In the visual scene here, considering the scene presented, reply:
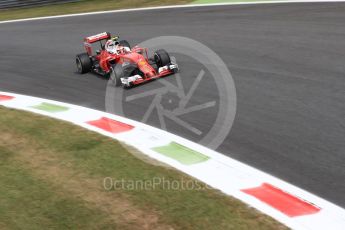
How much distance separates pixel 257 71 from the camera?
10055mm

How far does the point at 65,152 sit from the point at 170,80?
385 centimetres

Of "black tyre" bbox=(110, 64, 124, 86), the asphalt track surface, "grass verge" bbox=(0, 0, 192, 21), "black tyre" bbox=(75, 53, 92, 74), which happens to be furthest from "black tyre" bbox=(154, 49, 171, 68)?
"grass verge" bbox=(0, 0, 192, 21)

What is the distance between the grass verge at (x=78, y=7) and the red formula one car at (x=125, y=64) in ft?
28.6

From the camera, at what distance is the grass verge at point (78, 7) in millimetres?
20427

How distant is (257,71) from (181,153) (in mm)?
4037

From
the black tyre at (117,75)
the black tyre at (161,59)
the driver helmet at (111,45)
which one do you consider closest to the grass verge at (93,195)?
the black tyre at (117,75)

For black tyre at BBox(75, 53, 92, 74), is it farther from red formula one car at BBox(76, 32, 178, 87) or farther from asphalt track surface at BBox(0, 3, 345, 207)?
asphalt track surface at BBox(0, 3, 345, 207)

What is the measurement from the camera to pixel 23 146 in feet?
23.7

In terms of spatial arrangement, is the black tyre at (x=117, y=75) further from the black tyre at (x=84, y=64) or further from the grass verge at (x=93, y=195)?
the grass verge at (x=93, y=195)

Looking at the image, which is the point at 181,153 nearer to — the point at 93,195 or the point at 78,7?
the point at 93,195

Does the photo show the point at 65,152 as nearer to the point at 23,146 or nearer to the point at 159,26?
the point at 23,146

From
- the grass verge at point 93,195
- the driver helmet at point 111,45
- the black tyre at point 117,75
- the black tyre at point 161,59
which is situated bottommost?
the grass verge at point 93,195

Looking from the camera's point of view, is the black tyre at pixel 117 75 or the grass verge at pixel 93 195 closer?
the grass verge at pixel 93 195

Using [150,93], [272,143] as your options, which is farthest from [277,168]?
[150,93]
